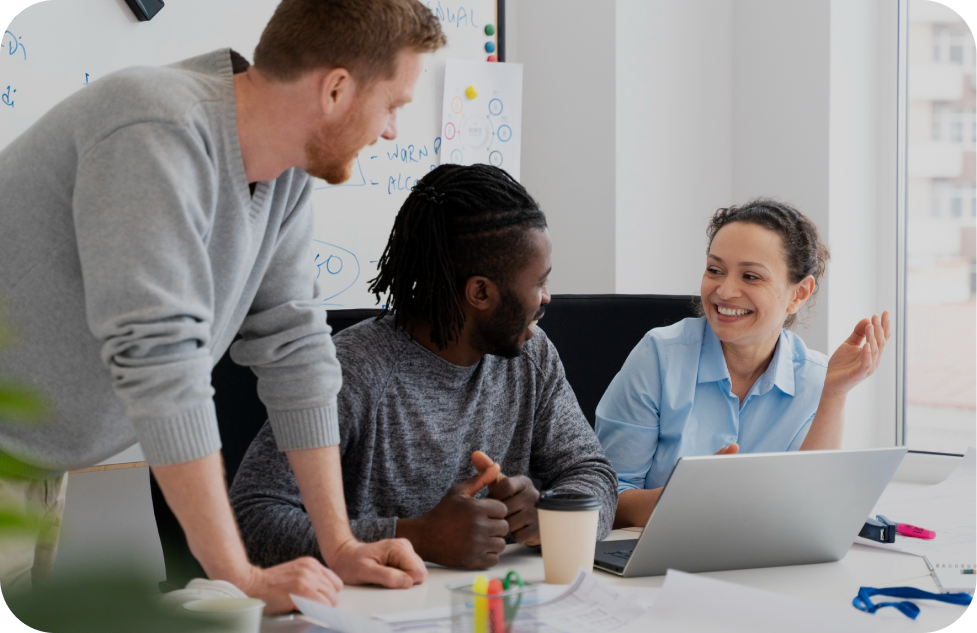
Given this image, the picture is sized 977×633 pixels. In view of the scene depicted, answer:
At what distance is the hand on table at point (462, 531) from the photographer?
1.04 meters

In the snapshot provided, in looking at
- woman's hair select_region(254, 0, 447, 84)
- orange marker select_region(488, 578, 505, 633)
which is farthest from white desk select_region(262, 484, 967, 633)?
woman's hair select_region(254, 0, 447, 84)

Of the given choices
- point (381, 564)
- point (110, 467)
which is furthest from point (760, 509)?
point (110, 467)

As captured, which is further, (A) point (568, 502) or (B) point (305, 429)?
(B) point (305, 429)

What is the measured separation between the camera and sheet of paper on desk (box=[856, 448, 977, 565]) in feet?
3.77

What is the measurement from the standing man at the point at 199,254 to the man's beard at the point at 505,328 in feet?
0.88

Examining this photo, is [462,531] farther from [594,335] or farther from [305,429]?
[594,335]

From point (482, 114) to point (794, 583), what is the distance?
4.86 feet

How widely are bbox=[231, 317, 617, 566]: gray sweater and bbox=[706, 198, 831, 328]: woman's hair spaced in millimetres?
549

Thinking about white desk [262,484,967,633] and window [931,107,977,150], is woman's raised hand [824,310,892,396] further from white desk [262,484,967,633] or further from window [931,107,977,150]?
window [931,107,977,150]

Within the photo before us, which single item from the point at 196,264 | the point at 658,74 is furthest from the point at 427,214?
the point at 658,74

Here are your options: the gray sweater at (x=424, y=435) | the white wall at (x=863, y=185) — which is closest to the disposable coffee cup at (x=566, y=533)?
the gray sweater at (x=424, y=435)

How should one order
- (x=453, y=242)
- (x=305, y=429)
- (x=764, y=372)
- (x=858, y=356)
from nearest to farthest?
(x=305, y=429)
(x=453, y=242)
(x=858, y=356)
(x=764, y=372)

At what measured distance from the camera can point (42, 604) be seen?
0.86 ft

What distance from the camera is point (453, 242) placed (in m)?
1.33
